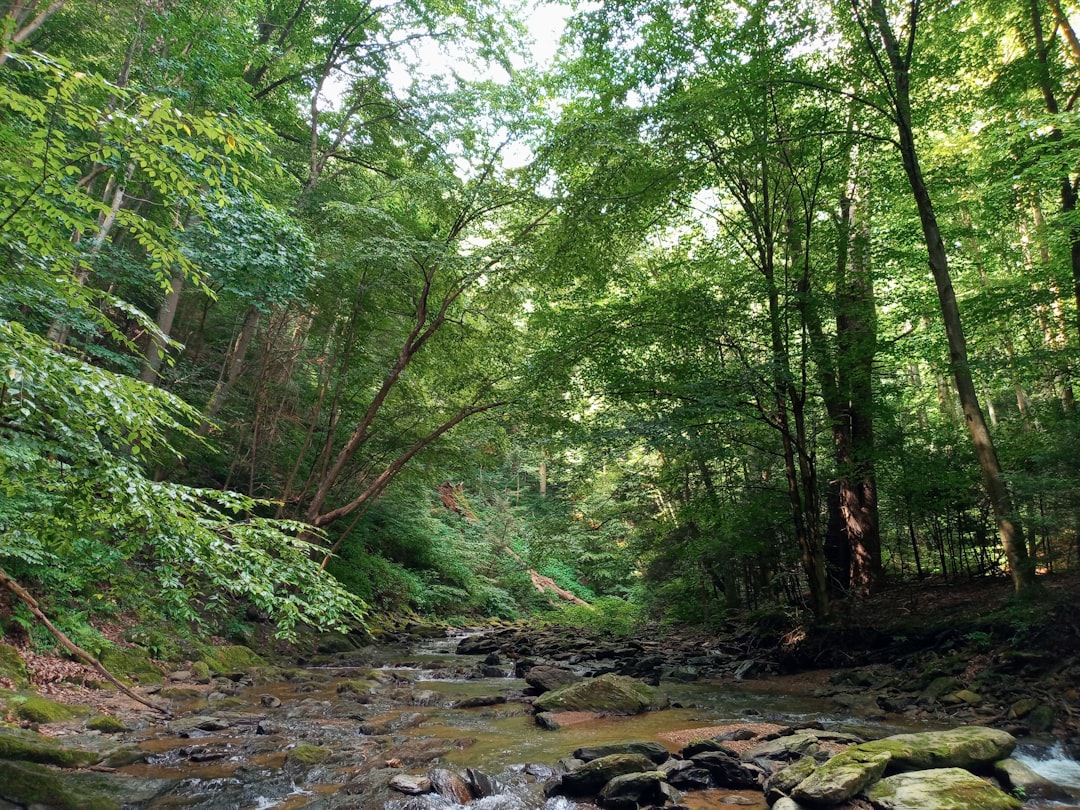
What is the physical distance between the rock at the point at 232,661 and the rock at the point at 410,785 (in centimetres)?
583

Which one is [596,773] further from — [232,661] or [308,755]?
[232,661]

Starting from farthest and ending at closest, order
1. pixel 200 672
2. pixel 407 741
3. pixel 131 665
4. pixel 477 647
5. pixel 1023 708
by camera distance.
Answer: pixel 477 647
pixel 200 672
pixel 131 665
pixel 407 741
pixel 1023 708

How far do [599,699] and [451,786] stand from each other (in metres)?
3.77

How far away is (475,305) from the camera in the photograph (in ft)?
48.5

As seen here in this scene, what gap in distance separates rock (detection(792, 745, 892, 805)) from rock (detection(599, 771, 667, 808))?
1127mm

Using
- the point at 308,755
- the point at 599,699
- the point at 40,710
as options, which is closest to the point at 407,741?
the point at 308,755

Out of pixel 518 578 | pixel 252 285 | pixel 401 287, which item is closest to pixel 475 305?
pixel 401 287

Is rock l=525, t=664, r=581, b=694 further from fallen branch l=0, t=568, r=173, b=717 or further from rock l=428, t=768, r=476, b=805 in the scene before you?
fallen branch l=0, t=568, r=173, b=717

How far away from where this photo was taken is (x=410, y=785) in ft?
17.0

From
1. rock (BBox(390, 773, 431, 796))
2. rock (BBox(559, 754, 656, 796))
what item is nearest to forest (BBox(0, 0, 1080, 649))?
rock (BBox(390, 773, 431, 796))

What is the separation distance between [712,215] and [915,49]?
432 centimetres

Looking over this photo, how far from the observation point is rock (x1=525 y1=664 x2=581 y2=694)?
9859 millimetres

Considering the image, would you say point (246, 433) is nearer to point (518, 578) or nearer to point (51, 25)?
point (51, 25)

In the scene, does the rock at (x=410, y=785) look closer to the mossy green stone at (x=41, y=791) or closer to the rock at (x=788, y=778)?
the mossy green stone at (x=41, y=791)
